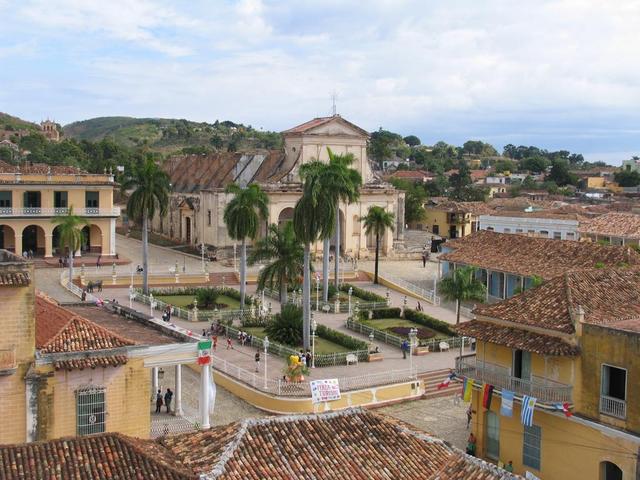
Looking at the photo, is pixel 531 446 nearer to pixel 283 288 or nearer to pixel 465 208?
pixel 283 288

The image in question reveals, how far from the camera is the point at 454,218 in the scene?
8194 cm

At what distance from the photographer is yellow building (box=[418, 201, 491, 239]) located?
81.5m

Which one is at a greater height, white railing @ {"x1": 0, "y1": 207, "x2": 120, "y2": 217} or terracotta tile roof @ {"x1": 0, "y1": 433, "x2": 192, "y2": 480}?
white railing @ {"x1": 0, "y1": 207, "x2": 120, "y2": 217}

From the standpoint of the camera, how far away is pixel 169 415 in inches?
978

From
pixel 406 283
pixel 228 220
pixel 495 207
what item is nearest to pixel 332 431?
pixel 228 220

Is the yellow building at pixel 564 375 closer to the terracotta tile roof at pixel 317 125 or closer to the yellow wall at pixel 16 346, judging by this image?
the yellow wall at pixel 16 346

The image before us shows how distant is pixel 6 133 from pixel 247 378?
152905mm

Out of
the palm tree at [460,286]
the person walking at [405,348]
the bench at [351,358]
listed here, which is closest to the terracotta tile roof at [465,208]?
the palm tree at [460,286]

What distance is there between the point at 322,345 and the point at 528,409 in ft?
51.9

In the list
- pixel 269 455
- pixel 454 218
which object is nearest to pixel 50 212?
pixel 454 218

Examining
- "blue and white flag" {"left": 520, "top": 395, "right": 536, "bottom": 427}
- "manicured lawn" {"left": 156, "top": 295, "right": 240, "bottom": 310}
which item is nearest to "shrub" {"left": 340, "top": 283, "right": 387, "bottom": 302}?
"manicured lawn" {"left": 156, "top": 295, "right": 240, "bottom": 310}

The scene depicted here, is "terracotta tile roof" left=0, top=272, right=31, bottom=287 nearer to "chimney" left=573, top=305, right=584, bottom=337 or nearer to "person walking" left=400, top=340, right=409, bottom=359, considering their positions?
"chimney" left=573, top=305, right=584, bottom=337

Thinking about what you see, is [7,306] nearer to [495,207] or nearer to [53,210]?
[53,210]

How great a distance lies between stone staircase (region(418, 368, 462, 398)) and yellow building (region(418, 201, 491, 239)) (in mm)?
50498
